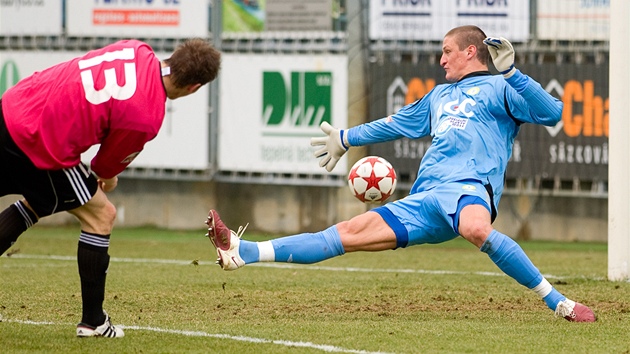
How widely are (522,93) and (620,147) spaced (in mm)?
2817

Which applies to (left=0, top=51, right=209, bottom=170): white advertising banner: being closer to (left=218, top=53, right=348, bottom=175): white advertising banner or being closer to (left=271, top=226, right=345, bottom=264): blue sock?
(left=218, top=53, right=348, bottom=175): white advertising banner

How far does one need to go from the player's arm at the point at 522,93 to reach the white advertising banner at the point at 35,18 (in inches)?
426

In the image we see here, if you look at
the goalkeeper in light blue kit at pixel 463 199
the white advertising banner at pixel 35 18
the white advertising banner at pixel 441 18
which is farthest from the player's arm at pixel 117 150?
the white advertising banner at pixel 35 18

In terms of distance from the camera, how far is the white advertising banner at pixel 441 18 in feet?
48.7

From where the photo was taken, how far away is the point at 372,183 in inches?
326

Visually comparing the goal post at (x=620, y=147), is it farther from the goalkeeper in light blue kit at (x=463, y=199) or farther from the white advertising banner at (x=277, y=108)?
the white advertising banner at (x=277, y=108)

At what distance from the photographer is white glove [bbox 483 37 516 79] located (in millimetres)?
7016

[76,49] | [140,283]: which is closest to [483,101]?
[140,283]

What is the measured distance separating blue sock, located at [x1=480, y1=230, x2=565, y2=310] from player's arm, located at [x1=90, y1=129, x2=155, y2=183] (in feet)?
7.41

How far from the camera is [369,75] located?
15.4 metres

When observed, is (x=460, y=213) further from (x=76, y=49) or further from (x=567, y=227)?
(x=76, y=49)

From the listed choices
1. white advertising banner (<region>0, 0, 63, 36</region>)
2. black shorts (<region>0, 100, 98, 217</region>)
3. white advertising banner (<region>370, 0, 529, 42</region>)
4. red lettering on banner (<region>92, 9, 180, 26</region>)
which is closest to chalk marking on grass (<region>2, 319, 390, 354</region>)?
black shorts (<region>0, 100, 98, 217</region>)

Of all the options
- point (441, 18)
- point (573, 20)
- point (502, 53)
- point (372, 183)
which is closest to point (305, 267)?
point (372, 183)

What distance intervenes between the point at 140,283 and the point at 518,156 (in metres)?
7.01
